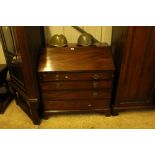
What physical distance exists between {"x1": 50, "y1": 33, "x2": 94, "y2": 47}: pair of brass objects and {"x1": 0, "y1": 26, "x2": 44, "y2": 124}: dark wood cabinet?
5.6 inches

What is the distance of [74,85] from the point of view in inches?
62.3

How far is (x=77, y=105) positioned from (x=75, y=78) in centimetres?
35

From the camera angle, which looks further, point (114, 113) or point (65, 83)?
point (114, 113)

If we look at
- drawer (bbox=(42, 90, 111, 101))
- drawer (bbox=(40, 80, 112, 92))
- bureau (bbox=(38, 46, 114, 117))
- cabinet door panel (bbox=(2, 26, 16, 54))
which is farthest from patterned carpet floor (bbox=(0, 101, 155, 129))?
cabinet door panel (bbox=(2, 26, 16, 54))

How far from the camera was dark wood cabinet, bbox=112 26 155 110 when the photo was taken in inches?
53.1

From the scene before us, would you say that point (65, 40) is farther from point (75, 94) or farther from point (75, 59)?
point (75, 94)

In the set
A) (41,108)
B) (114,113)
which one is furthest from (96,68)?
(41,108)

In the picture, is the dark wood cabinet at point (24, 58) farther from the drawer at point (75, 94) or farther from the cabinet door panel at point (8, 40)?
the drawer at point (75, 94)

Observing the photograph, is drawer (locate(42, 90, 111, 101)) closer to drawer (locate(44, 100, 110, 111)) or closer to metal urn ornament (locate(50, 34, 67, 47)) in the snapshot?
drawer (locate(44, 100, 110, 111))

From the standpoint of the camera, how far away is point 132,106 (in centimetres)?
180

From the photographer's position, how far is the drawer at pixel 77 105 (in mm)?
1721

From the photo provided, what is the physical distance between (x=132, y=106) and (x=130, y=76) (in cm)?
40

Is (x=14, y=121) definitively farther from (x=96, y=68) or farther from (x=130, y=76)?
(x=130, y=76)

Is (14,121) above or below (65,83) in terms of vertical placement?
below
